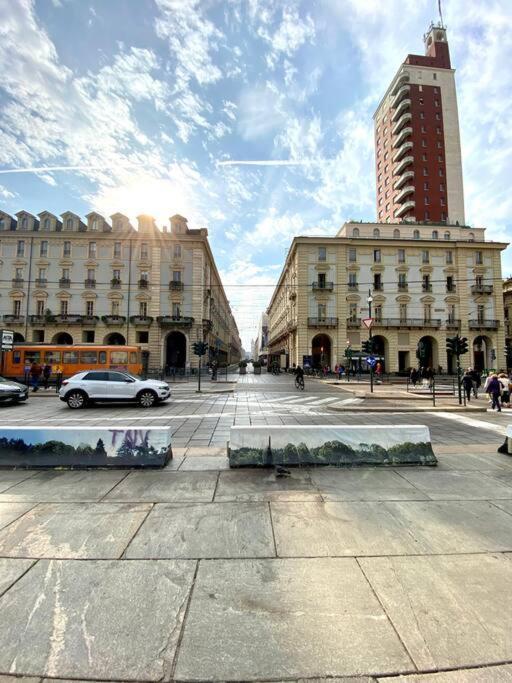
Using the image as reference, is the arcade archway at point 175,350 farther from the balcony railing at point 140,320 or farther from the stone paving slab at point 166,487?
the stone paving slab at point 166,487

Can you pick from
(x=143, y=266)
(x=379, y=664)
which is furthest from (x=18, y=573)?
(x=143, y=266)

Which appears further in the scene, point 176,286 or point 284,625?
point 176,286

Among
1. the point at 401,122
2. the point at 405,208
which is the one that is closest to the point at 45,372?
the point at 405,208

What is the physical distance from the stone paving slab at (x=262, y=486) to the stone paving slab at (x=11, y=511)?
7.80ft

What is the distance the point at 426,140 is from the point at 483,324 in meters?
36.7

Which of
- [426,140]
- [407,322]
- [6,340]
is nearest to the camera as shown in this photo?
[6,340]

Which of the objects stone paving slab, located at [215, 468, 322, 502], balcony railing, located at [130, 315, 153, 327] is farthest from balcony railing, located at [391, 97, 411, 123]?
stone paving slab, located at [215, 468, 322, 502]

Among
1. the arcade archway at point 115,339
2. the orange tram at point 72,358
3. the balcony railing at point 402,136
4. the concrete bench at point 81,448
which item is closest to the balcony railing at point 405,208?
the balcony railing at point 402,136

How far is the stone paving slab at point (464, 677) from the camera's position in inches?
70.2

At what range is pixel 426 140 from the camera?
56.0 meters

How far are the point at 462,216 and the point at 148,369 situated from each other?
189 feet

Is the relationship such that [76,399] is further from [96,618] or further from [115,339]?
[115,339]

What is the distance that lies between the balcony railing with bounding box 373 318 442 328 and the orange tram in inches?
1172

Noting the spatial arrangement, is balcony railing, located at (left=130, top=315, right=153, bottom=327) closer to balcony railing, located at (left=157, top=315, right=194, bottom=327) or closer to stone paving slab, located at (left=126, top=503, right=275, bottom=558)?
balcony railing, located at (left=157, top=315, right=194, bottom=327)
